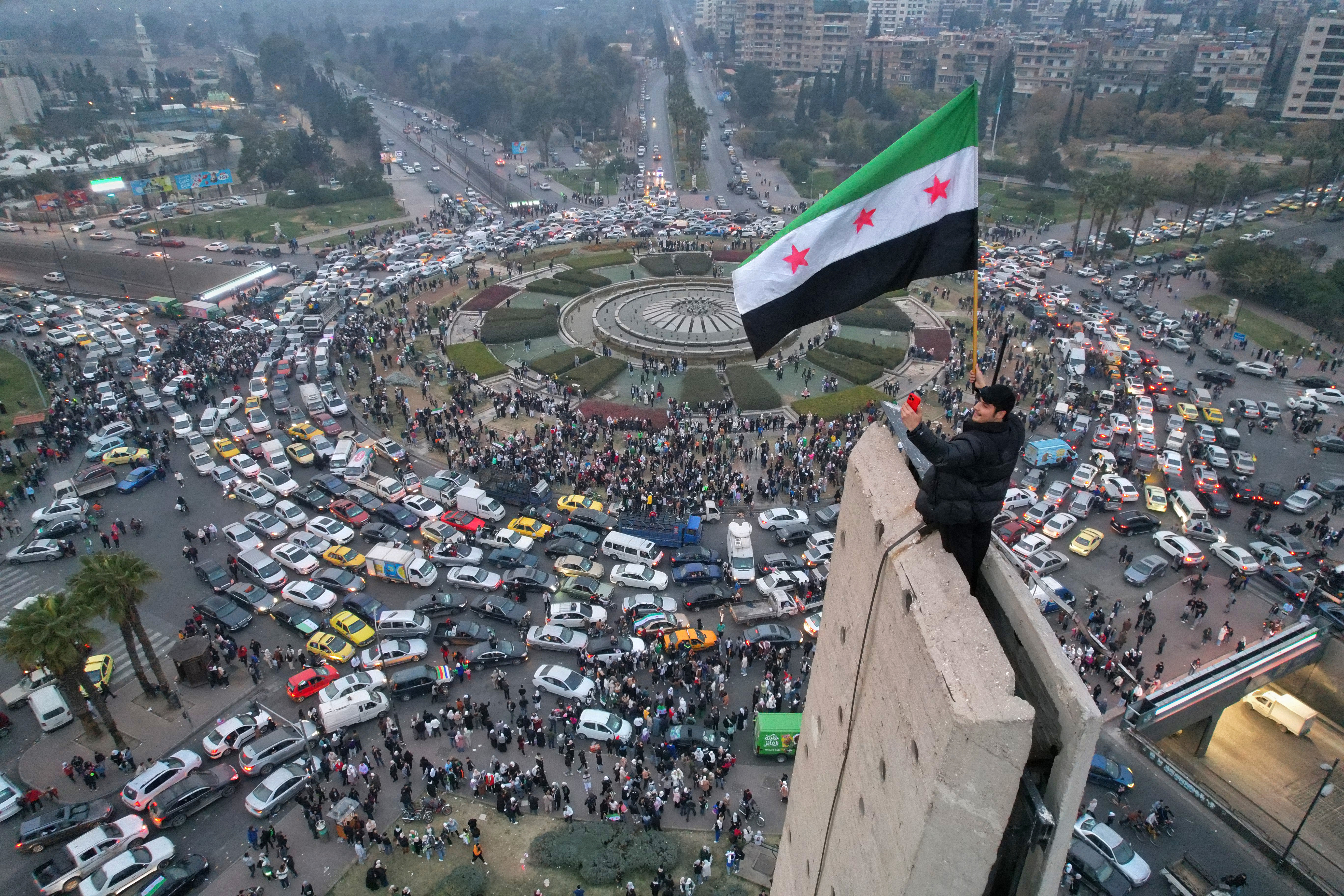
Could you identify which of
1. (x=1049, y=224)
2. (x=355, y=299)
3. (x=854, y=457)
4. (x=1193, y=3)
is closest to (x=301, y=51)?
(x=355, y=299)

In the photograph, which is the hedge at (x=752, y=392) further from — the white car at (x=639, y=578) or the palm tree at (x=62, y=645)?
the palm tree at (x=62, y=645)

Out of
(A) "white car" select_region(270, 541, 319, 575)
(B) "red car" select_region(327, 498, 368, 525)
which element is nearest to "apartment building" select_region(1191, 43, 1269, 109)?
(B) "red car" select_region(327, 498, 368, 525)

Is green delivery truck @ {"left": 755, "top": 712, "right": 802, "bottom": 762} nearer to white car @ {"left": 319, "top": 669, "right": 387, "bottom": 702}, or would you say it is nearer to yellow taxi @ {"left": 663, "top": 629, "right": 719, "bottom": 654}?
yellow taxi @ {"left": 663, "top": 629, "right": 719, "bottom": 654}

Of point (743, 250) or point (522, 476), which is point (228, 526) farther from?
point (743, 250)

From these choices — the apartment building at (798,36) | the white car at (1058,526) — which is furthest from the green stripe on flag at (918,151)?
the apartment building at (798,36)

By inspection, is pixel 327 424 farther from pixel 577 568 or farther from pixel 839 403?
pixel 839 403

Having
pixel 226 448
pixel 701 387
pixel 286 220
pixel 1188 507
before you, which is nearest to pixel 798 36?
pixel 286 220
